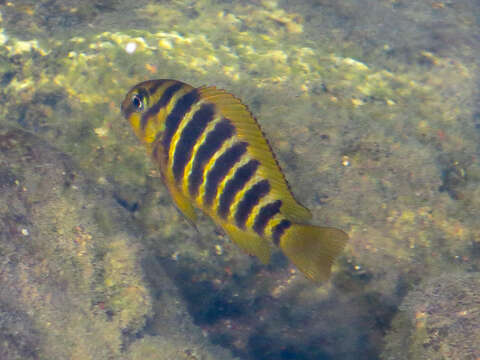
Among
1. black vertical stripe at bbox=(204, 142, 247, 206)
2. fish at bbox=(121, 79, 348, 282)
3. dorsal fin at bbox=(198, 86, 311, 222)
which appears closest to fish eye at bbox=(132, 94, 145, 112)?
fish at bbox=(121, 79, 348, 282)

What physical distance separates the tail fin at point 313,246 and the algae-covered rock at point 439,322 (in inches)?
49.3

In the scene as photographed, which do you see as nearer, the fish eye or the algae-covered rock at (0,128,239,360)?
the fish eye

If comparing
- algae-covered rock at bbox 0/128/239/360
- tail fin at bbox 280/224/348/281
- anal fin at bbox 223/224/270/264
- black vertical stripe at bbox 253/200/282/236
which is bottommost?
algae-covered rock at bbox 0/128/239/360

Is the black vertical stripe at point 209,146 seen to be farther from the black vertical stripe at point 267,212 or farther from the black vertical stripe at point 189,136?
the black vertical stripe at point 267,212

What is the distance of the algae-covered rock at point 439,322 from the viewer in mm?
2832

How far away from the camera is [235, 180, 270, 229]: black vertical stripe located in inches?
92.3

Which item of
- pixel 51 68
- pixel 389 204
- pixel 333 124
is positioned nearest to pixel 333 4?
pixel 333 124

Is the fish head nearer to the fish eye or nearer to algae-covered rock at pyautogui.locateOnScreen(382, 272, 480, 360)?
the fish eye

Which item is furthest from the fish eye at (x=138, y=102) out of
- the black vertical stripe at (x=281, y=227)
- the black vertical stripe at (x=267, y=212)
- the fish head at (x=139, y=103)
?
the black vertical stripe at (x=281, y=227)

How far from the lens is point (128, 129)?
3.85 m

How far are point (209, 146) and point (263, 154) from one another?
0.34 m

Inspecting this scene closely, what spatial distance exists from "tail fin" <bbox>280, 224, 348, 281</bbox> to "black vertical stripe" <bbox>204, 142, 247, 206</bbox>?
51cm

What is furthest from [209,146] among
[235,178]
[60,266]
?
[60,266]

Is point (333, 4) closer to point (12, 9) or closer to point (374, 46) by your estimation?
point (374, 46)
